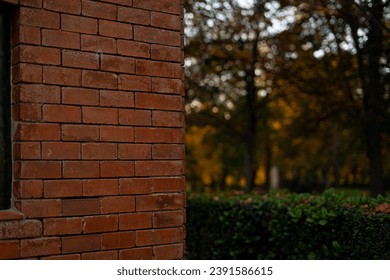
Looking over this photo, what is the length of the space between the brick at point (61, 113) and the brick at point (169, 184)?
2.17 feet

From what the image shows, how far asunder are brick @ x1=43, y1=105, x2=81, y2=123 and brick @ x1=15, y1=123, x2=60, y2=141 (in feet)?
0.13

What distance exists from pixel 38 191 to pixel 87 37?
0.95 metres

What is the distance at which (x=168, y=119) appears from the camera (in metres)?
3.47

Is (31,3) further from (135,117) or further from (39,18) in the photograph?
(135,117)

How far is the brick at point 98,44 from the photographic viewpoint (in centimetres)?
317

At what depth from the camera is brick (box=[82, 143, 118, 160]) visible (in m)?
3.13

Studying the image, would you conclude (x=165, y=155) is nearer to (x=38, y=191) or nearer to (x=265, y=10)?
(x=38, y=191)

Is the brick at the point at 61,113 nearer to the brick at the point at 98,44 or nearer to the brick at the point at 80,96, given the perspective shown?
the brick at the point at 80,96

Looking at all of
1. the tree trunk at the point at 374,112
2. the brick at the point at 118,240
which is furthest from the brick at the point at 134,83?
the tree trunk at the point at 374,112

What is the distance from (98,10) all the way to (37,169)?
1.03 m

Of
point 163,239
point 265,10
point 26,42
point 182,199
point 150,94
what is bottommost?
point 163,239

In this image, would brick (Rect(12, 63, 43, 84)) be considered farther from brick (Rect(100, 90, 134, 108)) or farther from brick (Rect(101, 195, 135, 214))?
brick (Rect(101, 195, 135, 214))

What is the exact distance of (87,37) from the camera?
318 cm
